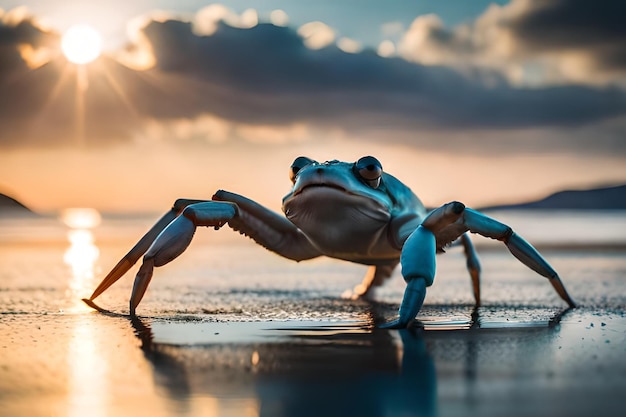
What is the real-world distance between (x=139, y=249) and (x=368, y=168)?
85.3 inches

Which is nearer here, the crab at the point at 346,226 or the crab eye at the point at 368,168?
the crab at the point at 346,226

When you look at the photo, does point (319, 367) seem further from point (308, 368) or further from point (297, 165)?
point (297, 165)

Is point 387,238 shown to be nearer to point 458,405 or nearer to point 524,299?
point 524,299

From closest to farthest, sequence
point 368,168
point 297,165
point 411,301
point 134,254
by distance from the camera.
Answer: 1. point 411,301
2. point 368,168
3. point 297,165
4. point 134,254

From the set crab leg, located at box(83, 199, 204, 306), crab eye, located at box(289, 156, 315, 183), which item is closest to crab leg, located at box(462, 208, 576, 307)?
crab eye, located at box(289, 156, 315, 183)

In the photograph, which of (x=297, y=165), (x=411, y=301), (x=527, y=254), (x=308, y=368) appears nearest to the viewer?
(x=308, y=368)

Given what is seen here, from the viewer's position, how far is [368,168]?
628 centimetres

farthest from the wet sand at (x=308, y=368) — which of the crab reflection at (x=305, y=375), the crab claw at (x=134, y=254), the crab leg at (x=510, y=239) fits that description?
the crab claw at (x=134, y=254)

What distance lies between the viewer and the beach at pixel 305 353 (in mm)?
3227

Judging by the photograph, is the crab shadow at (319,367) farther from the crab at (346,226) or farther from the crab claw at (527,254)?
the crab claw at (527,254)

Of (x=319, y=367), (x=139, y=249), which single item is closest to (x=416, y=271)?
(x=319, y=367)

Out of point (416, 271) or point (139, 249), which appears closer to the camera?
point (416, 271)

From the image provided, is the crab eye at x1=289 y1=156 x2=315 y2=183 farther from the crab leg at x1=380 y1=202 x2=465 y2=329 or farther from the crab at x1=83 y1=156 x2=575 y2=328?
the crab leg at x1=380 y1=202 x2=465 y2=329

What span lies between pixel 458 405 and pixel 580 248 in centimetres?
1601
